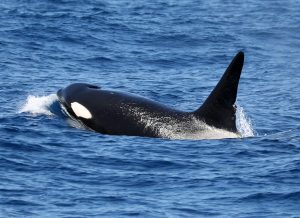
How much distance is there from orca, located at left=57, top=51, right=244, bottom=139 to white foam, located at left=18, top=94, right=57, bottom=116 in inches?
34.5

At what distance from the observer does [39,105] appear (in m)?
19.0

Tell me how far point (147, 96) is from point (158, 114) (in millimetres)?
4319

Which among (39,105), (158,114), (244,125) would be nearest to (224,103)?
(158,114)

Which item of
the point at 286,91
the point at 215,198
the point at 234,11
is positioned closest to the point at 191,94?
the point at 286,91

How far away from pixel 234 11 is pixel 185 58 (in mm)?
12032

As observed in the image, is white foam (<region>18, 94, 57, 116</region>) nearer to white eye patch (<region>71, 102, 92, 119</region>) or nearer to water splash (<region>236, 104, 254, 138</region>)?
white eye patch (<region>71, 102, 92, 119</region>)

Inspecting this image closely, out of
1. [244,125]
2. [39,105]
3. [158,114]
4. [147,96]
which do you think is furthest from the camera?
[147,96]

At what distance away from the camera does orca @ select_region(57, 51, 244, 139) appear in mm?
16125

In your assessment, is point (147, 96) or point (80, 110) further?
point (147, 96)

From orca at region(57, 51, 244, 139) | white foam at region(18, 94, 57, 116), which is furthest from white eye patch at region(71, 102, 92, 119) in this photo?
white foam at region(18, 94, 57, 116)

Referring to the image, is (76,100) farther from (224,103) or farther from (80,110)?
(224,103)

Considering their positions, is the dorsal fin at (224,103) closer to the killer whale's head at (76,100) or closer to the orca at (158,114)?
the orca at (158,114)

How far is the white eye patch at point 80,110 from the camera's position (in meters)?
17.3

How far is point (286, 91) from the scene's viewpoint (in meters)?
22.2
